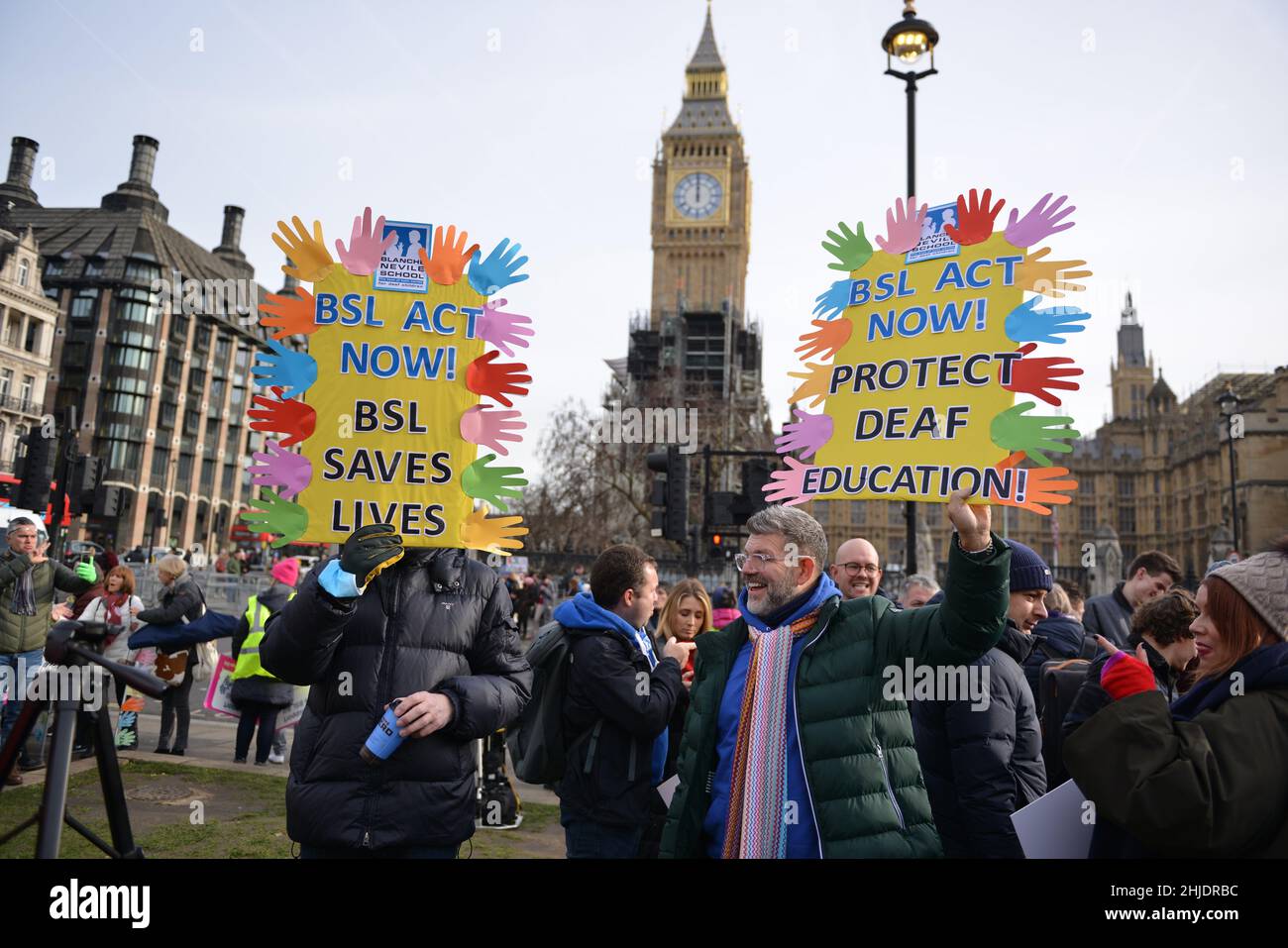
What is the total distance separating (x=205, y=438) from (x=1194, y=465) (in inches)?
3337

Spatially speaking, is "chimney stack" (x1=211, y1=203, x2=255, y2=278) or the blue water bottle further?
"chimney stack" (x1=211, y1=203, x2=255, y2=278)

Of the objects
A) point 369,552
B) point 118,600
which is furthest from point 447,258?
point 118,600

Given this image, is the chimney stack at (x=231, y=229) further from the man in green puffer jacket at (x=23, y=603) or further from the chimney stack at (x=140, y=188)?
the man in green puffer jacket at (x=23, y=603)

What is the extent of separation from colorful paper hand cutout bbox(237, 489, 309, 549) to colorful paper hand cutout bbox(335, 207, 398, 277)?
117 cm

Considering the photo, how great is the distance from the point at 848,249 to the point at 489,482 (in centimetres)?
238

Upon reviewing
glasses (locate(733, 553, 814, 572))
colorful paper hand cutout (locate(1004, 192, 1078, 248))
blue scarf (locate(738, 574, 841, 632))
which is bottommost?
blue scarf (locate(738, 574, 841, 632))

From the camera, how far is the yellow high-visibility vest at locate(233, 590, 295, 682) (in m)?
7.62

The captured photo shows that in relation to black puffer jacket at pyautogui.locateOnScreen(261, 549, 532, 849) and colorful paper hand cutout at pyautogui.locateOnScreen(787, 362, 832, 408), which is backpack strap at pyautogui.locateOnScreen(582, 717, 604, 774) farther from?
colorful paper hand cutout at pyautogui.locateOnScreen(787, 362, 832, 408)

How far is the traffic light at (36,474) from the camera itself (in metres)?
12.8

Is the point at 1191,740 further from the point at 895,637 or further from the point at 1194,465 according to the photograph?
the point at 1194,465

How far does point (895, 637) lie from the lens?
108 inches

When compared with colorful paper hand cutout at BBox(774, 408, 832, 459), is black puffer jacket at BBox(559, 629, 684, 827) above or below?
below

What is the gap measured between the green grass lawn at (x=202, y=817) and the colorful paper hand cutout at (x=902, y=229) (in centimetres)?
416

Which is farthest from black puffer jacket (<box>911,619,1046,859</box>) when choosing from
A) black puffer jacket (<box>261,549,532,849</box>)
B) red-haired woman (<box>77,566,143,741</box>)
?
red-haired woman (<box>77,566,143,741</box>)
